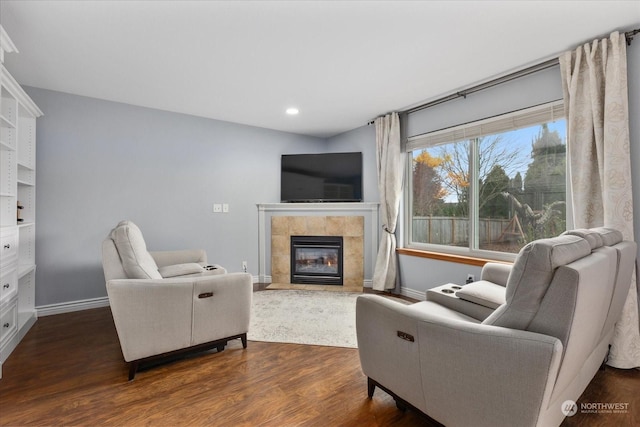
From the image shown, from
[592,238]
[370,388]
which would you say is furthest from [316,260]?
[592,238]

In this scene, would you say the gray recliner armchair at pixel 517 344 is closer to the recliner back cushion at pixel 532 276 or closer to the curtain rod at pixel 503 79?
the recliner back cushion at pixel 532 276

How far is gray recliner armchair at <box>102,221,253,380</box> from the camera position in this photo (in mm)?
1976

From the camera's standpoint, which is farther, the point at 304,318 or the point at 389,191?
the point at 389,191

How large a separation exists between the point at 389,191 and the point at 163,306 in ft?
9.55

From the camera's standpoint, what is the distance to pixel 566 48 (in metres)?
2.37

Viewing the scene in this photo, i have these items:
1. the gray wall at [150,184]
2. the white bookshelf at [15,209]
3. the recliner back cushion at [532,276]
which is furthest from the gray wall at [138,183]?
the recliner back cushion at [532,276]

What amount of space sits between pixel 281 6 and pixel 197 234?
3041mm

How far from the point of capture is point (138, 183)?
3672mm

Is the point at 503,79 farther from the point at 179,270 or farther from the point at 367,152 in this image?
the point at 179,270

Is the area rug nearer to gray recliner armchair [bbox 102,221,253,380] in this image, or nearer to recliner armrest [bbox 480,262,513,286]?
gray recliner armchair [bbox 102,221,253,380]

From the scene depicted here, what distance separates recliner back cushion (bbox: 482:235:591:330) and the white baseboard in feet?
13.0

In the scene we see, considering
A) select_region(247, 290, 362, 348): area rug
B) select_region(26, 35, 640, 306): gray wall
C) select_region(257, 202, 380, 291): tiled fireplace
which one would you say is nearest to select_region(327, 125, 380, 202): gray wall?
select_region(26, 35, 640, 306): gray wall

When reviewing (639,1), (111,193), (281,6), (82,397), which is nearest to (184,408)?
(82,397)

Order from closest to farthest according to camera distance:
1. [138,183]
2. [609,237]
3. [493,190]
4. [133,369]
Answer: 1. [609,237]
2. [133,369]
3. [493,190]
4. [138,183]
